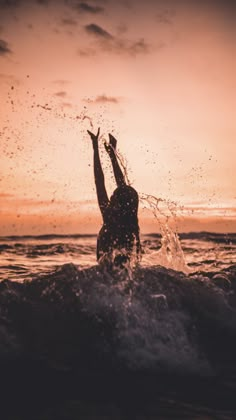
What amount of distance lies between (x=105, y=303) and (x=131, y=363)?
1265mm

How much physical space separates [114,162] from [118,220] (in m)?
1.16

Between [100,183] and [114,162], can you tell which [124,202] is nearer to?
[100,183]

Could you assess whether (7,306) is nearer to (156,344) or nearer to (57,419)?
(156,344)

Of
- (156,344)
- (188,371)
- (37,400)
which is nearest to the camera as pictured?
(37,400)

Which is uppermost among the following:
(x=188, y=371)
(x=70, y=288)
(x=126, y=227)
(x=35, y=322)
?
(x=126, y=227)

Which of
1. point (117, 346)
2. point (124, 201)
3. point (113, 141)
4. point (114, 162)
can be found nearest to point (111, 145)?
point (113, 141)

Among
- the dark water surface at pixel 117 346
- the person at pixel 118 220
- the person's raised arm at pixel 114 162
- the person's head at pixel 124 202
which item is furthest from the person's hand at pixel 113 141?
the dark water surface at pixel 117 346

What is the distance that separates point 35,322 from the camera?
21.3 ft

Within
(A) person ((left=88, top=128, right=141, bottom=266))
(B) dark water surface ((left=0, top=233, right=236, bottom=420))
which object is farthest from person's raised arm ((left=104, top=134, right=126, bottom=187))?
(B) dark water surface ((left=0, top=233, right=236, bottom=420))

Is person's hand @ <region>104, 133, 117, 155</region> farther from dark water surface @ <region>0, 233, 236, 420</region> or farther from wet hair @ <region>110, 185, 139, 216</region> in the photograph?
dark water surface @ <region>0, 233, 236, 420</region>

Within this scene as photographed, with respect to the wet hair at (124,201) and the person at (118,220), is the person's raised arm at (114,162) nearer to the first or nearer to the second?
the person at (118,220)

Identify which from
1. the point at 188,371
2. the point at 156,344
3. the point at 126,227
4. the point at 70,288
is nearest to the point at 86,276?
the point at 70,288

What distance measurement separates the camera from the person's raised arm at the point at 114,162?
7.81m

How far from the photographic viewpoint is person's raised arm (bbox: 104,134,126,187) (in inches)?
307
